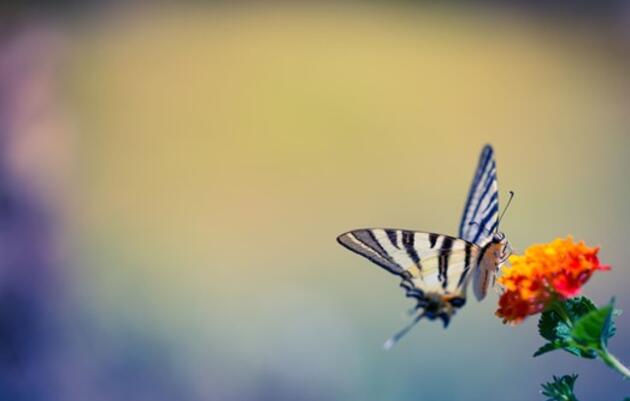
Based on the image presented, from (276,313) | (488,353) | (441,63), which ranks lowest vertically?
(276,313)

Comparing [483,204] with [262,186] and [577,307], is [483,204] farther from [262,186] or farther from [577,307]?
[262,186]

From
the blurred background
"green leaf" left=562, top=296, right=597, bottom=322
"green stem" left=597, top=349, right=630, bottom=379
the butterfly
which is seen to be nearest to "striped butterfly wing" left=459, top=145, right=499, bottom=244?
the butterfly

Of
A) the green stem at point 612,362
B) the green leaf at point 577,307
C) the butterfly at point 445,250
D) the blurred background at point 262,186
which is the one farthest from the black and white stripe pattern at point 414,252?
the blurred background at point 262,186

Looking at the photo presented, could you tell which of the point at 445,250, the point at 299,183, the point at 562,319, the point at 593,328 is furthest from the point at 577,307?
the point at 299,183

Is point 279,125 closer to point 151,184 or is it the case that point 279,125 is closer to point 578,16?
point 151,184

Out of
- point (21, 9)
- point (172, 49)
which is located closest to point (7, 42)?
point (21, 9)
